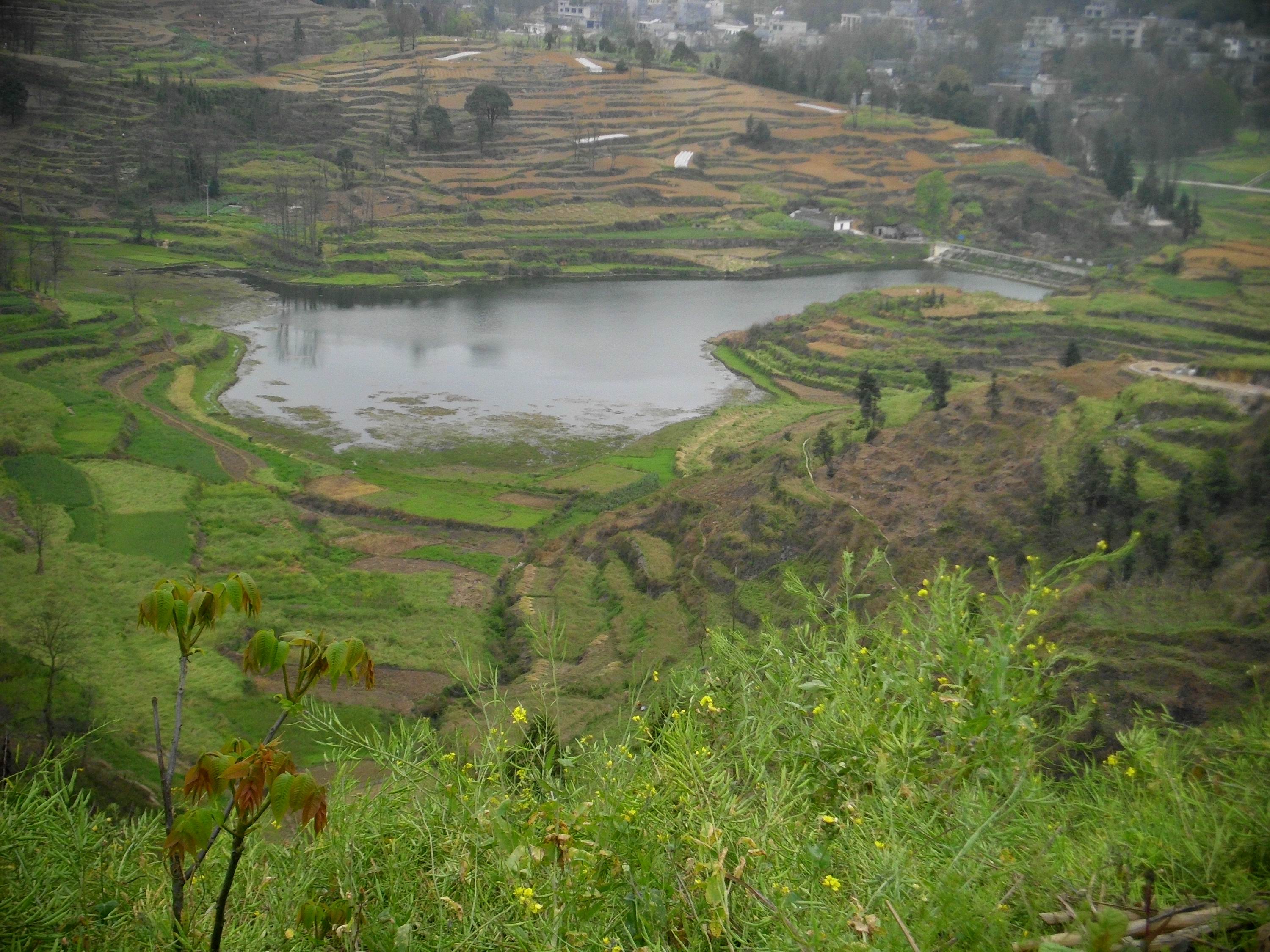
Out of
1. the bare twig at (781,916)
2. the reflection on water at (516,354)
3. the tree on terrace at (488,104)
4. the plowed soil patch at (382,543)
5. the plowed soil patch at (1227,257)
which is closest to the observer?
the bare twig at (781,916)

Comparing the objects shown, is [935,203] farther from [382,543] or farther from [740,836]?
[740,836]

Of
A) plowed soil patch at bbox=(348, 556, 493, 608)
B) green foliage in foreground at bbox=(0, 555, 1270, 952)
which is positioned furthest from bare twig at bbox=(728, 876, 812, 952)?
plowed soil patch at bbox=(348, 556, 493, 608)

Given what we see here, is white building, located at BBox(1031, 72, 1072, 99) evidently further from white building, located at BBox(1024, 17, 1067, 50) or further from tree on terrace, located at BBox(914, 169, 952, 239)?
tree on terrace, located at BBox(914, 169, 952, 239)

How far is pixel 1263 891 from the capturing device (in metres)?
1.66

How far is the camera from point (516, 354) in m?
23.0

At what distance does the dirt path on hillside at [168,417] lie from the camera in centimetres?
1555

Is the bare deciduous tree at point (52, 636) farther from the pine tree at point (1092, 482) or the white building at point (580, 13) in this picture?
the white building at point (580, 13)

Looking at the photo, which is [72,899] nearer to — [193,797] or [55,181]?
[193,797]

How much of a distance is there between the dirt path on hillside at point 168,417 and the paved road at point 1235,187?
1901 cm

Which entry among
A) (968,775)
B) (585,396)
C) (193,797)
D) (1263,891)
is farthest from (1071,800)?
(585,396)

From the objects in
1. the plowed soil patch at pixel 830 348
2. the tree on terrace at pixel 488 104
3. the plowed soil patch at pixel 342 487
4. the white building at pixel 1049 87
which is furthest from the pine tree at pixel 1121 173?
the plowed soil patch at pixel 342 487

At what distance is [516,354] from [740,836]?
21.3 m

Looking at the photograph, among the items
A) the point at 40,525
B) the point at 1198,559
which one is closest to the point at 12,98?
the point at 40,525

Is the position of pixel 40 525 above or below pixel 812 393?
below
